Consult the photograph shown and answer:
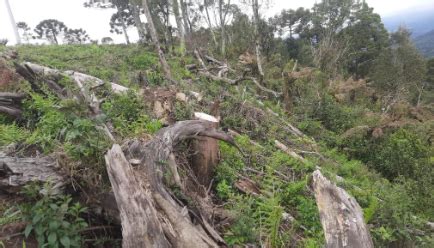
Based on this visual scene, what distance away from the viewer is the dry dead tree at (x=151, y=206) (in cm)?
234

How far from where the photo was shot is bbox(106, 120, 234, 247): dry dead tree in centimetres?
234

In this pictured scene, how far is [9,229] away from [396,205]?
16.1 feet

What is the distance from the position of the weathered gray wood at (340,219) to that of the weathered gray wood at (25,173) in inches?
92.0

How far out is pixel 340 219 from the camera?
2.56 m

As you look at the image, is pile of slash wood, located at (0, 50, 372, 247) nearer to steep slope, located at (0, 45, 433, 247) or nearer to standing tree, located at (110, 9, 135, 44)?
steep slope, located at (0, 45, 433, 247)

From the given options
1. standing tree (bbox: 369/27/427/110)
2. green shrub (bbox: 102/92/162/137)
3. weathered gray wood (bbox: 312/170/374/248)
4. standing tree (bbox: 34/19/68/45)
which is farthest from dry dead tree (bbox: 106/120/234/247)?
standing tree (bbox: 34/19/68/45)

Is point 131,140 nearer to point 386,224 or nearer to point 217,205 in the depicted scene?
point 217,205

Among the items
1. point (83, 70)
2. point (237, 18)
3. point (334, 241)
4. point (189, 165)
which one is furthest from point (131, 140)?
point (237, 18)

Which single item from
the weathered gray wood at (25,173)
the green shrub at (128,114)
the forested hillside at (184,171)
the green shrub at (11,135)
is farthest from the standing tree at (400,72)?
the weathered gray wood at (25,173)

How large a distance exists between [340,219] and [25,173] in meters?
2.74

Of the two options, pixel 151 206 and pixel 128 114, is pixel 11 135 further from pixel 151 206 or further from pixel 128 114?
pixel 151 206

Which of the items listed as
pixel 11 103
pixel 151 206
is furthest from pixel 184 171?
pixel 11 103

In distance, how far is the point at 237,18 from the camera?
82.7 ft

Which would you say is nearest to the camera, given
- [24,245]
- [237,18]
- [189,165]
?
[24,245]
